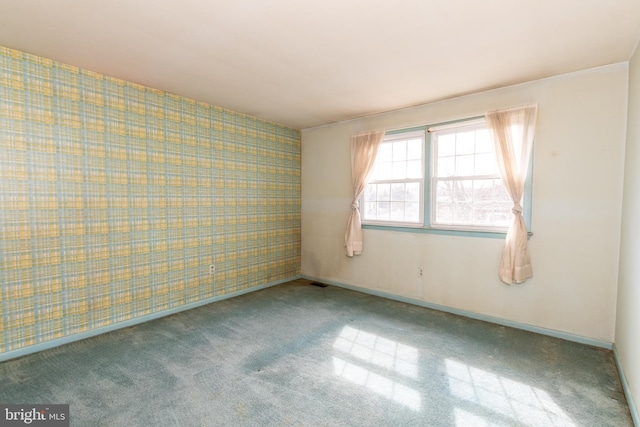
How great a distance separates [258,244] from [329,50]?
2.86 m

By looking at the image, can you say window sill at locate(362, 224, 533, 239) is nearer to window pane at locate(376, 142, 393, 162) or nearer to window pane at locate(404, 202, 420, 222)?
window pane at locate(404, 202, 420, 222)

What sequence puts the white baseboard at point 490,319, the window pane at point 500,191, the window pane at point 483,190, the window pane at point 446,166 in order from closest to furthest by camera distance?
the white baseboard at point 490,319
the window pane at point 500,191
the window pane at point 483,190
the window pane at point 446,166

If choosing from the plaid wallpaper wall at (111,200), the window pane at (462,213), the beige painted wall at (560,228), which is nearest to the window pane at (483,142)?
the beige painted wall at (560,228)

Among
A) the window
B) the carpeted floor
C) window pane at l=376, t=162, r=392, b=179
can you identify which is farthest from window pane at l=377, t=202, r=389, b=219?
the carpeted floor

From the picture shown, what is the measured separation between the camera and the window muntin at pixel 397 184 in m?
3.73

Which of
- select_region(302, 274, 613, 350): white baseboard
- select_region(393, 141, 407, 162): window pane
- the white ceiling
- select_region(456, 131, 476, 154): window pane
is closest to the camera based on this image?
the white ceiling

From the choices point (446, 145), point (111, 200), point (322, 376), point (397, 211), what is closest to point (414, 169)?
point (446, 145)

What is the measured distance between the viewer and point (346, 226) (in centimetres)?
441

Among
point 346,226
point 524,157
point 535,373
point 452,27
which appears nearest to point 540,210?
point 524,157

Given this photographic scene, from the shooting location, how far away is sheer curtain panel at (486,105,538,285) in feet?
9.41

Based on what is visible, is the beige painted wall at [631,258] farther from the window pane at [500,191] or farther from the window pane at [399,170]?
the window pane at [399,170]

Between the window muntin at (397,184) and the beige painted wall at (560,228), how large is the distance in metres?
0.27

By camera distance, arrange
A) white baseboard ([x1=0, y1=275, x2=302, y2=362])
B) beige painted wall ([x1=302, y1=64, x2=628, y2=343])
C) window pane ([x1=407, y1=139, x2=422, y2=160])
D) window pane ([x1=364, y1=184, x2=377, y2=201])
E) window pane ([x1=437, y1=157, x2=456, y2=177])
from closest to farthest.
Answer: white baseboard ([x1=0, y1=275, x2=302, y2=362]) → beige painted wall ([x1=302, y1=64, x2=628, y2=343]) → window pane ([x1=437, y1=157, x2=456, y2=177]) → window pane ([x1=407, y1=139, x2=422, y2=160]) → window pane ([x1=364, y1=184, x2=377, y2=201])

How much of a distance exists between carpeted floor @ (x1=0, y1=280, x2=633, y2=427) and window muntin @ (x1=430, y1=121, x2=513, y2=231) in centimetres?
113
